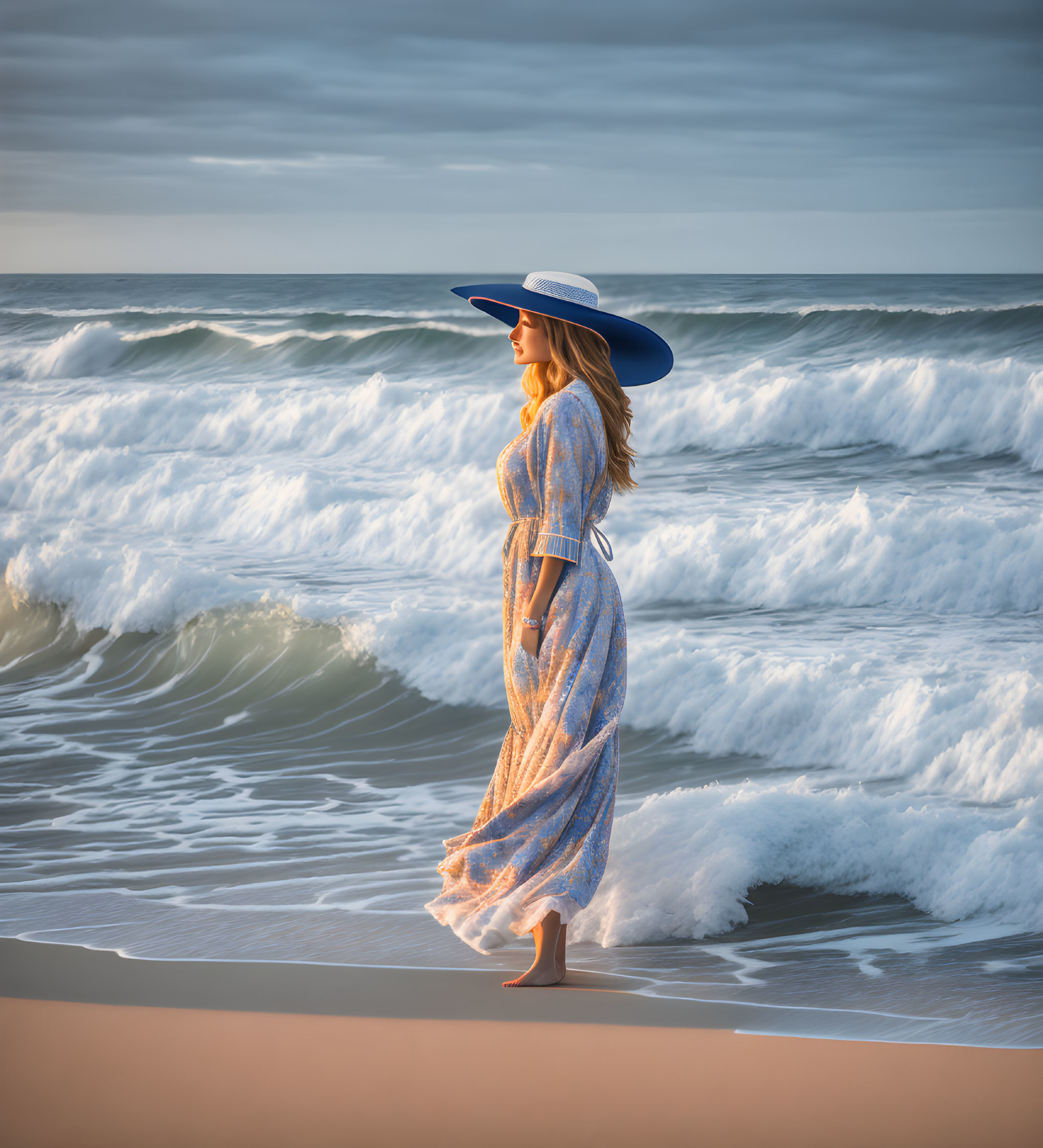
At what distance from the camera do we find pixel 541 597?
6.62ft

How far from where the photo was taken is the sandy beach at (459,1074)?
153cm

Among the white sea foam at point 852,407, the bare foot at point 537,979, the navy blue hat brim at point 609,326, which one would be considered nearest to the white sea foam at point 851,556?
the white sea foam at point 852,407

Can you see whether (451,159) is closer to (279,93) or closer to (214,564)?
(279,93)

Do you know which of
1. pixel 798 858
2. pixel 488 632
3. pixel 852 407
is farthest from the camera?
pixel 852 407

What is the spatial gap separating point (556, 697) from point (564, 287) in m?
0.74

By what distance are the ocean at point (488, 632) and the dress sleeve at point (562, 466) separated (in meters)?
0.76

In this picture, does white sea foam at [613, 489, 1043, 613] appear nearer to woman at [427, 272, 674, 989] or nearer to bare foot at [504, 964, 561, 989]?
woman at [427, 272, 674, 989]

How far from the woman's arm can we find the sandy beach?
2.02 feet

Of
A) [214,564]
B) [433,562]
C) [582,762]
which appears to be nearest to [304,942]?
[582,762]

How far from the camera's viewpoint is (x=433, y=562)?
20.4 feet

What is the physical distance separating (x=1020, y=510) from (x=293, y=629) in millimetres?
3589

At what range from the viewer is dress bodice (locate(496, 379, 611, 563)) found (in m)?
1.98

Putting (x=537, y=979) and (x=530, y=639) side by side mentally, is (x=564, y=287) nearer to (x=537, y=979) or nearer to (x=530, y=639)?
(x=530, y=639)

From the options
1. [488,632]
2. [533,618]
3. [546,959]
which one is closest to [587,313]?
[533,618]
